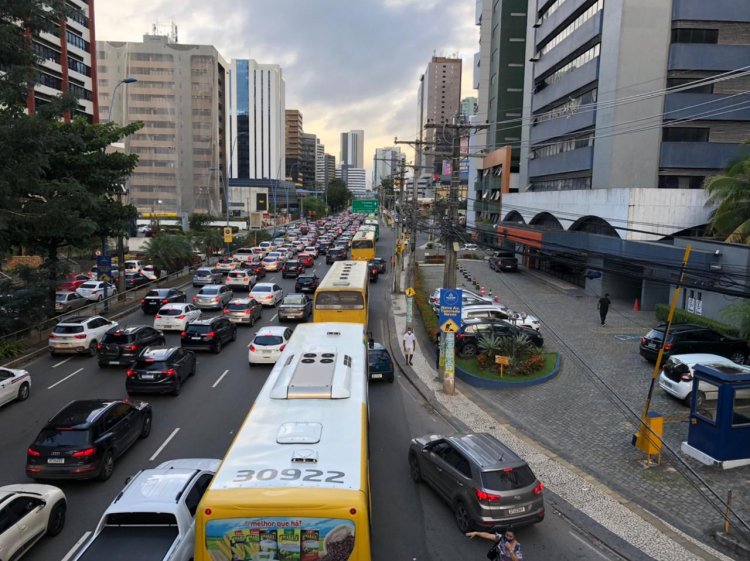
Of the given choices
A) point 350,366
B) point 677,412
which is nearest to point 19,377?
point 350,366

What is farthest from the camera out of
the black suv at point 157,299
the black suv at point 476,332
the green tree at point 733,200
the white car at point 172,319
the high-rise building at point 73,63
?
the high-rise building at point 73,63

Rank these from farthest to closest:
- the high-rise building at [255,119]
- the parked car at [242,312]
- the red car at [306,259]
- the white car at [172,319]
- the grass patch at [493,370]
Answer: the high-rise building at [255,119], the red car at [306,259], the parked car at [242,312], the white car at [172,319], the grass patch at [493,370]

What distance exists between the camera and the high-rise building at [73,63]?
61334 millimetres

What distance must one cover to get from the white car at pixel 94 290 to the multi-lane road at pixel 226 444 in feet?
38.7

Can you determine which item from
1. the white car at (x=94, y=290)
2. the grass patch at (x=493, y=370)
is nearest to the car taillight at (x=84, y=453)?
the grass patch at (x=493, y=370)

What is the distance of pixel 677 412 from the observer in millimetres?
17359

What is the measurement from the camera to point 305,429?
28.6ft

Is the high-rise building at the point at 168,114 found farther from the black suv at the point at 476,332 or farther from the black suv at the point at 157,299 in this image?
the black suv at the point at 476,332

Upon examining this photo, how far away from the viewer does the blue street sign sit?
19530mm

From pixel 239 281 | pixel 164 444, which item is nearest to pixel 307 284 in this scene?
pixel 239 281

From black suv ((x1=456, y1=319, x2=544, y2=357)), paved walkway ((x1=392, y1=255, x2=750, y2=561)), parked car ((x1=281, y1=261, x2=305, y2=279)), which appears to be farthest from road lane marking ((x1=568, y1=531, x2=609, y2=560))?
parked car ((x1=281, y1=261, x2=305, y2=279))

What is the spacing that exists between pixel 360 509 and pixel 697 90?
40468 mm

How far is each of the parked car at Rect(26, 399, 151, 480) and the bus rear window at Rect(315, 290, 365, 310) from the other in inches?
442

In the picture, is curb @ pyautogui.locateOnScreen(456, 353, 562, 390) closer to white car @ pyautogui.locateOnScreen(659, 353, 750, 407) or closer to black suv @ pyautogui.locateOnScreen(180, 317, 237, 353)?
white car @ pyautogui.locateOnScreen(659, 353, 750, 407)
